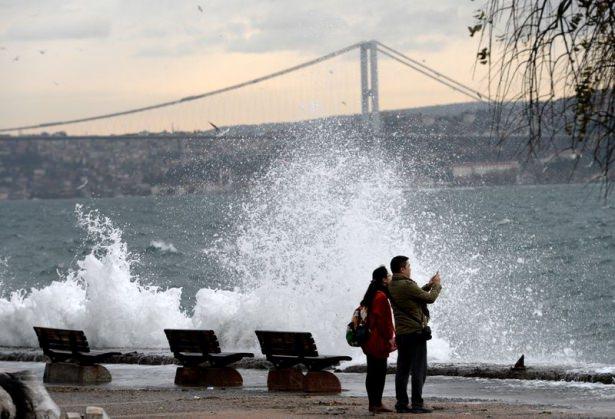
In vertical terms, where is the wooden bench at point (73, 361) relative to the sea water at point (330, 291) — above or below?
below

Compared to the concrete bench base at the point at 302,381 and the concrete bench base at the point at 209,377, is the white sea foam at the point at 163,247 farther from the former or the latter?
the concrete bench base at the point at 302,381

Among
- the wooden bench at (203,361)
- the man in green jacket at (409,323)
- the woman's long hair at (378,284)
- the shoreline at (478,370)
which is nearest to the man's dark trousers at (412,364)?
the man in green jacket at (409,323)

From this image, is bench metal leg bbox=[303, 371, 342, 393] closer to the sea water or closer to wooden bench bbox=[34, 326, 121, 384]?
wooden bench bbox=[34, 326, 121, 384]

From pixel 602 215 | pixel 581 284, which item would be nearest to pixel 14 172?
pixel 602 215

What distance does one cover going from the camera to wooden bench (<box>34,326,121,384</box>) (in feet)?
43.5

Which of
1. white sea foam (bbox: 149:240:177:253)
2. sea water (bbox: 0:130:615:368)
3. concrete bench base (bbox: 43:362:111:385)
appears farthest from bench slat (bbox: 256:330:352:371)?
Result: white sea foam (bbox: 149:240:177:253)

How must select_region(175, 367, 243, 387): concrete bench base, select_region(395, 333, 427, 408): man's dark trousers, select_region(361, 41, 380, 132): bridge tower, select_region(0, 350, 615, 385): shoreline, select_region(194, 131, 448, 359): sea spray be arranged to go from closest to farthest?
1. select_region(395, 333, 427, 408): man's dark trousers
2. select_region(0, 350, 615, 385): shoreline
3. select_region(175, 367, 243, 387): concrete bench base
4. select_region(194, 131, 448, 359): sea spray
5. select_region(361, 41, 380, 132): bridge tower

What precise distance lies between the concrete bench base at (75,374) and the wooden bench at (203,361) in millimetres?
819

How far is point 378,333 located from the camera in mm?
9758

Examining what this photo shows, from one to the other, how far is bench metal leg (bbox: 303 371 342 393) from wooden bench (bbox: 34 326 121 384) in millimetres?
2410

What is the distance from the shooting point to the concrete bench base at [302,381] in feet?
38.7

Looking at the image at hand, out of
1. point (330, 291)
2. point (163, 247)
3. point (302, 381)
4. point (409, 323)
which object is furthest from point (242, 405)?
point (163, 247)

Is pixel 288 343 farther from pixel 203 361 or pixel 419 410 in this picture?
pixel 419 410

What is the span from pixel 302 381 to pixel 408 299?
8.51 ft
